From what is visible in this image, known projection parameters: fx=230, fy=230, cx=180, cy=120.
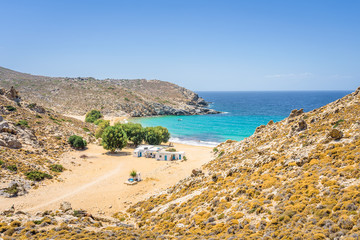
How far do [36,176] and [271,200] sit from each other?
29675mm

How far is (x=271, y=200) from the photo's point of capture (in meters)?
14.8

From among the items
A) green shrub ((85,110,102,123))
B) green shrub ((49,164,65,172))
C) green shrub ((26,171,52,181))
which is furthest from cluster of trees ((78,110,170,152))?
green shrub ((85,110,102,123))

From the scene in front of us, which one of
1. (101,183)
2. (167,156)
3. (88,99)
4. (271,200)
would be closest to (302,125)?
(271,200)

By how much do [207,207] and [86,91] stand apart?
139 m

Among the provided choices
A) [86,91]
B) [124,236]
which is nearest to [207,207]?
[124,236]

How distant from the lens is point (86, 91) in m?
141

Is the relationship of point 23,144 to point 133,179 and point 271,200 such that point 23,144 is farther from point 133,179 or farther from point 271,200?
point 271,200

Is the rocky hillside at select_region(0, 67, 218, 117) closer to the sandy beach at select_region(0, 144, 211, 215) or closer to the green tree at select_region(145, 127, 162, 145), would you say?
the green tree at select_region(145, 127, 162, 145)

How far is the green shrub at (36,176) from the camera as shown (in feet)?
98.8

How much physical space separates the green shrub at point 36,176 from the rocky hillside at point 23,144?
282mm

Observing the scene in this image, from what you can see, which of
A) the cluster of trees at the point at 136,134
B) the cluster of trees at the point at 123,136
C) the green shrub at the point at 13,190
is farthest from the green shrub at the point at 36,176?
the cluster of trees at the point at 136,134

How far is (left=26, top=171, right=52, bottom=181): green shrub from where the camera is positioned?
3010 cm

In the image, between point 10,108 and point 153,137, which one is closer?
point 10,108

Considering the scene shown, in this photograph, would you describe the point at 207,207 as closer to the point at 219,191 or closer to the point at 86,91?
the point at 219,191
